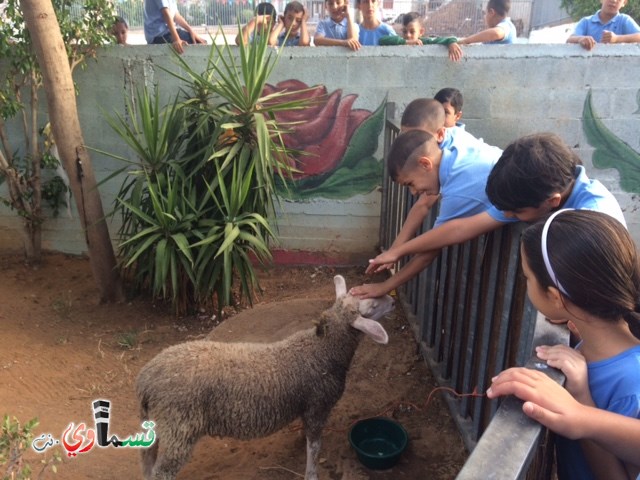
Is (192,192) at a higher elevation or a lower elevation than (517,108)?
lower

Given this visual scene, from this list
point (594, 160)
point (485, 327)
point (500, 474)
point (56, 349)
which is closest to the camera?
point (500, 474)

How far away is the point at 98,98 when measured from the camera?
577 cm

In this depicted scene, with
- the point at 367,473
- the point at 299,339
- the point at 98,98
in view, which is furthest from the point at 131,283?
the point at 367,473

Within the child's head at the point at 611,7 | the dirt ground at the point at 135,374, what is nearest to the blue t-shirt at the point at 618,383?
the dirt ground at the point at 135,374

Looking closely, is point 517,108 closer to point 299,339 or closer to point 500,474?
point 299,339

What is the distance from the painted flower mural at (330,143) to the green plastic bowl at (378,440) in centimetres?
293

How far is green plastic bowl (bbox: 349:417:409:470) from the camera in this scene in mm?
2965

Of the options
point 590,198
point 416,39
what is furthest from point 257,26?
point 590,198

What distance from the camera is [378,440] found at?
3.17 metres

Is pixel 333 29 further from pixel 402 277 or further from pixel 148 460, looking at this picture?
pixel 148 460

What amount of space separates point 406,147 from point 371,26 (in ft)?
12.9

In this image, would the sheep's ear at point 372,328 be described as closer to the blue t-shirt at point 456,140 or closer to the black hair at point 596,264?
the blue t-shirt at point 456,140

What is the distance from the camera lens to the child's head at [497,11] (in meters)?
6.10

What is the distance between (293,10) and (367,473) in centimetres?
505
